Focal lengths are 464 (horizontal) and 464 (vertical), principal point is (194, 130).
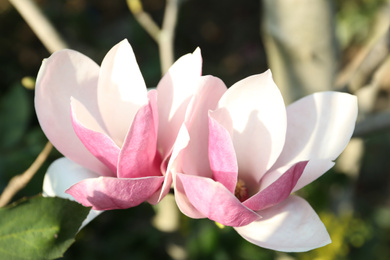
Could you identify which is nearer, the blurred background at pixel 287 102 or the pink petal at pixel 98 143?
the pink petal at pixel 98 143

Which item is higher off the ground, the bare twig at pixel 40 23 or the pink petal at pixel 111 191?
the bare twig at pixel 40 23

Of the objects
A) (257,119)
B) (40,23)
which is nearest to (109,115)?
(257,119)

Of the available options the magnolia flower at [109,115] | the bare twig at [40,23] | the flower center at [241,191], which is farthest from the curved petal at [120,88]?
the bare twig at [40,23]

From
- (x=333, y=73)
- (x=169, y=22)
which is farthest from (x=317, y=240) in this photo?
(x=333, y=73)

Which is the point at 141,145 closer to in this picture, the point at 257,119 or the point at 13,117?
the point at 257,119

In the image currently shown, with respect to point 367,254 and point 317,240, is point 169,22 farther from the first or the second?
point 367,254

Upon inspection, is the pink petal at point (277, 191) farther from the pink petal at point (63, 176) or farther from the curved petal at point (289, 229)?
the pink petal at point (63, 176)
